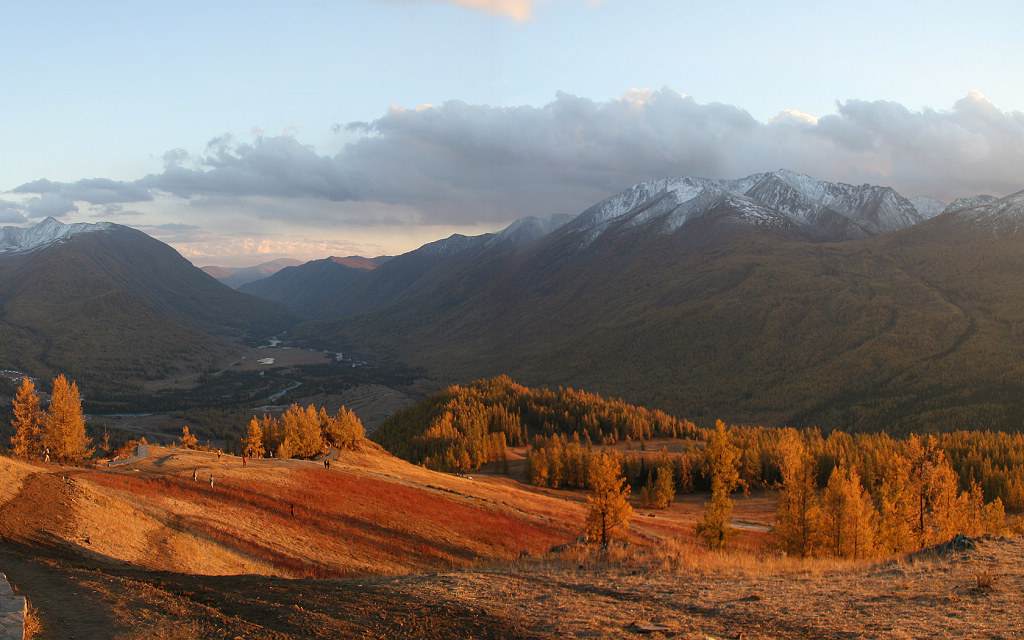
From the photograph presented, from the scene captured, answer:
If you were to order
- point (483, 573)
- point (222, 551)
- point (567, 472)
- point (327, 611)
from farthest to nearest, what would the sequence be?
point (567, 472), point (222, 551), point (483, 573), point (327, 611)

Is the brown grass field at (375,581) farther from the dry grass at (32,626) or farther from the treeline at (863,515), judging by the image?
the treeline at (863,515)

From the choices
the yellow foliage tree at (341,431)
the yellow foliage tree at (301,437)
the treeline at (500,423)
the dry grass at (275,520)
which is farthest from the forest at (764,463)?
the yellow foliage tree at (301,437)

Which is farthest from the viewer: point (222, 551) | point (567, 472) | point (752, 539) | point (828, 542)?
point (567, 472)

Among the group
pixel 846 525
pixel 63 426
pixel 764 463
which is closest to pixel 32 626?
pixel 846 525

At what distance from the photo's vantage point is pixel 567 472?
403 ft

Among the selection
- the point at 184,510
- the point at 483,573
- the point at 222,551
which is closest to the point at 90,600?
the point at 483,573

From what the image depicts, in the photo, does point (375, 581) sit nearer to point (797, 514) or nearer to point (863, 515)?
point (797, 514)

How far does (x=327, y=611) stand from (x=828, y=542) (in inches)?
1599

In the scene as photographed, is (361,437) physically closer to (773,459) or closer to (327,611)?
(773,459)

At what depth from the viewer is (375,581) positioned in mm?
23484

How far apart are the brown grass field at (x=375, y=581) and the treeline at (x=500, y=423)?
316ft

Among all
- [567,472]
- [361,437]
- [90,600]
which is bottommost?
[567,472]

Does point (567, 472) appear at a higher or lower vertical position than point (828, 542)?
lower

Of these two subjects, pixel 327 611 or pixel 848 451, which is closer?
pixel 327 611
